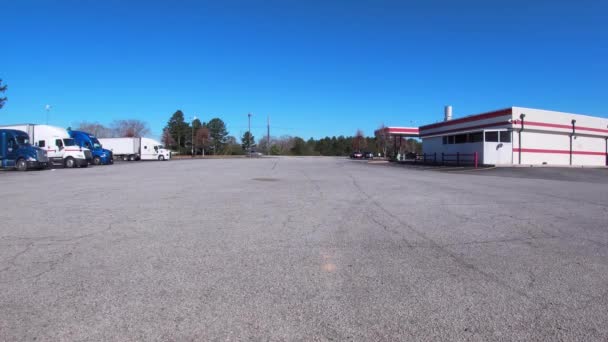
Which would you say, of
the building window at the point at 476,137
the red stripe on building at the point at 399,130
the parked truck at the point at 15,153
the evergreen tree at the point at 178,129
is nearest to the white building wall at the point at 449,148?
the building window at the point at 476,137

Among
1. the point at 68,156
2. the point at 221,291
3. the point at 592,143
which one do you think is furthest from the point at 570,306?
the point at 592,143

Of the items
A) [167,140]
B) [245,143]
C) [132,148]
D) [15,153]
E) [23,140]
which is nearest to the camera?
[15,153]

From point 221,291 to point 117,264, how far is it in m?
1.72

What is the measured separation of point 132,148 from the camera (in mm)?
54344

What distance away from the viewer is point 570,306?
139 inches

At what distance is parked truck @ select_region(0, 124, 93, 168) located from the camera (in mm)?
31484

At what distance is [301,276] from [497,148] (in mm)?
33034

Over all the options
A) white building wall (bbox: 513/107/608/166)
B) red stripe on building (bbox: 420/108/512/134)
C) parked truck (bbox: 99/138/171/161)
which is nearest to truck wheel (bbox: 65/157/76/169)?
parked truck (bbox: 99/138/171/161)

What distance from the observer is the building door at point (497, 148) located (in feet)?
106

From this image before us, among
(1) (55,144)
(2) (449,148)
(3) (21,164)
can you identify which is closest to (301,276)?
(3) (21,164)

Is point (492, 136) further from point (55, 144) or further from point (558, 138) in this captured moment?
point (55, 144)

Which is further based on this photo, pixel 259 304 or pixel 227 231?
pixel 227 231

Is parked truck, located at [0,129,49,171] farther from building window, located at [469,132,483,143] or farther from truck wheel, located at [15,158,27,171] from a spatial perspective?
building window, located at [469,132,483,143]

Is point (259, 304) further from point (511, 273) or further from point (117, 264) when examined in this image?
point (511, 273)
